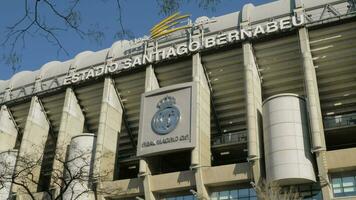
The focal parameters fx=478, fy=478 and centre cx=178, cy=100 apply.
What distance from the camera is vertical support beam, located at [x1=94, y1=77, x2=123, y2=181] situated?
50.1 m

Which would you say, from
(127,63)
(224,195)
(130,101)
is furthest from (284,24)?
(130,101)

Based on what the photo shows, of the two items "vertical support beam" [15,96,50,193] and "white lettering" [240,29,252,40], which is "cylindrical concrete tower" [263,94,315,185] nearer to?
"white lettering" [240,29,252,40]

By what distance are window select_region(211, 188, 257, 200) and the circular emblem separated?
7.84m

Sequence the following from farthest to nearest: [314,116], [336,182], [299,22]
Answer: [299,22] → [314,116] → [336,182]

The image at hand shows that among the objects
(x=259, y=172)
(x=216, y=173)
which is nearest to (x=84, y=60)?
(x=216, y=173)

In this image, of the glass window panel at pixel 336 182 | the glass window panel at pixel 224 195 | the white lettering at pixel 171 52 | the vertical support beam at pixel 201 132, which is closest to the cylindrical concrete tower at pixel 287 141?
the glass window panel at pixel 336 182

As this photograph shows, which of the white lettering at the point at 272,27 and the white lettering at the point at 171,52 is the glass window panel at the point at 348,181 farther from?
the white lettering at the point at 171,52

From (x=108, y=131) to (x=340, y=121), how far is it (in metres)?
24.4

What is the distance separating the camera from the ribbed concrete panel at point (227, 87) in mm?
50656

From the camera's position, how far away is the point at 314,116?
1629 inches

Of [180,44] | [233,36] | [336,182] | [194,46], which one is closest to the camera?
[336,182]

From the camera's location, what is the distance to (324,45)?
47531 millimetres

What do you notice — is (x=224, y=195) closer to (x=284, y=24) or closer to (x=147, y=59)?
(x=147, y=59)

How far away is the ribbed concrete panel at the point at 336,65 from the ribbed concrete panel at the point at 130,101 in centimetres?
1908
